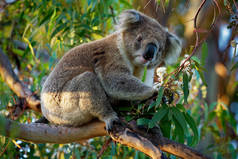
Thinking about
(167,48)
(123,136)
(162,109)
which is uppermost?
(167,48)

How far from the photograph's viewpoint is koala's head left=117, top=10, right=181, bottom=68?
9.98ft

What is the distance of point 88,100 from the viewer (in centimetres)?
262

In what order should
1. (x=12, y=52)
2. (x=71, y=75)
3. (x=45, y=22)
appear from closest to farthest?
(x=71, y=75) → (x=45, y=22) → (x=12, y=52)

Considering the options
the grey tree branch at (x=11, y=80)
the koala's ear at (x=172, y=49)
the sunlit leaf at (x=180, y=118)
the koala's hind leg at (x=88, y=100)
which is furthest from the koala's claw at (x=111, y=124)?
the grey tree branch at (x=11, y=80)

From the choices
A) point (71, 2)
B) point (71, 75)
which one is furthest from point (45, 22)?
point (71, 75)

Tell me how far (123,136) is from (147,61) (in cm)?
94

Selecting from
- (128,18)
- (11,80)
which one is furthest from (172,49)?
(11,80)

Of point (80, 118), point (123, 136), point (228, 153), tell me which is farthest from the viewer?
point (228, 153)

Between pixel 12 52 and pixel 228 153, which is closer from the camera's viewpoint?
pixel 228 153

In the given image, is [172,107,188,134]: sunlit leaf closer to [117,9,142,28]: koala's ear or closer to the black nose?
the black nose

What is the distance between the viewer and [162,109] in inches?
95.0

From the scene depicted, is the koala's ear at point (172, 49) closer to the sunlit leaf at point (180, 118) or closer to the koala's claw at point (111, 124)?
the sunlit leaf at point (180, 118)

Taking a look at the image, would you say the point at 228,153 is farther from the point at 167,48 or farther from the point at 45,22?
the point at 45,22

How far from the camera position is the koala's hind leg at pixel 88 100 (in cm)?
261
